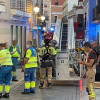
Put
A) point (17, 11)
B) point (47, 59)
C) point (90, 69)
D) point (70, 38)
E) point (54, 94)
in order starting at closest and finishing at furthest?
point (90, 69)
point (54, 94)
point (47, 59)
point (70, 38)
point (17, 11)

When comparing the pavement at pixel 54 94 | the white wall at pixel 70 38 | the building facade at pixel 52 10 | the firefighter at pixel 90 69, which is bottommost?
the pavement at pixel 54 94

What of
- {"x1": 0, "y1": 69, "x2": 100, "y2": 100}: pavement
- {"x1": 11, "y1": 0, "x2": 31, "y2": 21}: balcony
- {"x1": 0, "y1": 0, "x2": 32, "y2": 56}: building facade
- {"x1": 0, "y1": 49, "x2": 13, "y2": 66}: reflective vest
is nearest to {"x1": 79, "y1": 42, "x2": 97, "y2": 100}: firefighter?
{"x1": 0, "y1": 69, "x2": 100, "y2": 100}: pavement

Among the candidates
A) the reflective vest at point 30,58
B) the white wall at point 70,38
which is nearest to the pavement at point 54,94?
the reflective vest at point 30,58

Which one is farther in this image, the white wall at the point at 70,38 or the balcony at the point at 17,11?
the balcony at the point at 17,11

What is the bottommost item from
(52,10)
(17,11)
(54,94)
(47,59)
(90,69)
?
(54,94)

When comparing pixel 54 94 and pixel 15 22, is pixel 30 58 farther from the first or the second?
pixel 15 22

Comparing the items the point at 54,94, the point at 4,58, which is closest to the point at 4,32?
the point at 54,94

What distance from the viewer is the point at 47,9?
9131cm

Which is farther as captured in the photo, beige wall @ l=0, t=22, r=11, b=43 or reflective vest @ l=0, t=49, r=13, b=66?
beige wall @ l=0, t=22, r=11, b=43

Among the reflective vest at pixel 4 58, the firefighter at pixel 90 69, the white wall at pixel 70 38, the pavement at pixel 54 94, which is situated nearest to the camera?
the firefighter at pixel 90 69

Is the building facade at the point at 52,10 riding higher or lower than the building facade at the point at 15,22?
higher

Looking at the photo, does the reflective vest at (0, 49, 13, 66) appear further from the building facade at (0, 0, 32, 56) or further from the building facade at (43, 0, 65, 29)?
the building facade at (43, 0, 65, 29)

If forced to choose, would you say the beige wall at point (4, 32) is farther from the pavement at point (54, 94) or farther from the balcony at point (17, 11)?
the pavement at point (54, 94)

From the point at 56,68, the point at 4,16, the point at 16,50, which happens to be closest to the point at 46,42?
the point at 56,68
